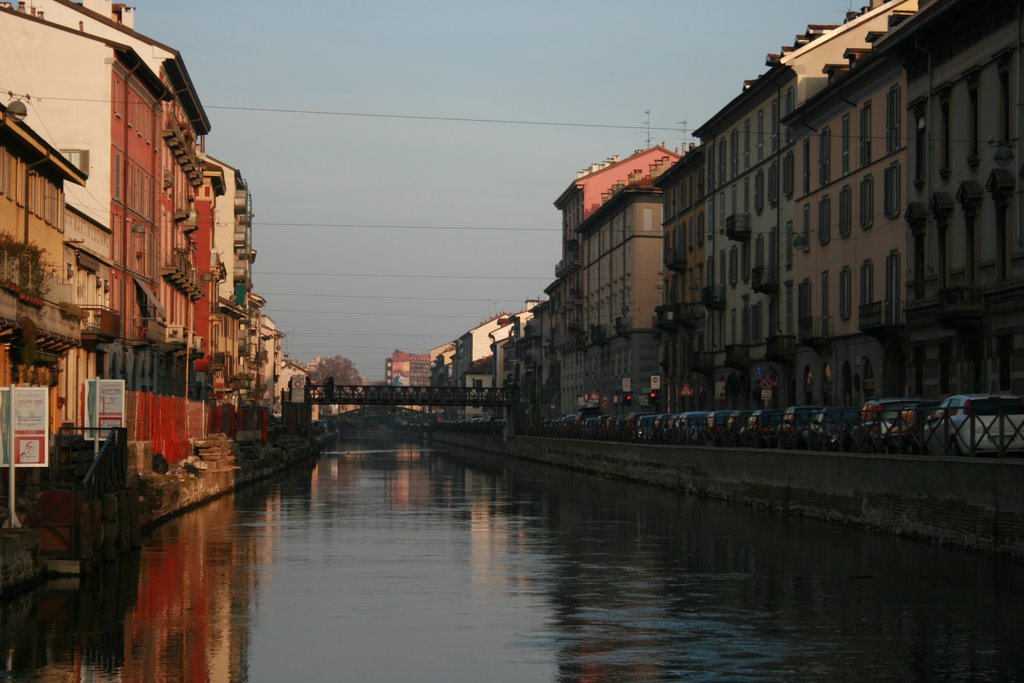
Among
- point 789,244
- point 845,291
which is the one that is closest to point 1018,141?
point 845,291

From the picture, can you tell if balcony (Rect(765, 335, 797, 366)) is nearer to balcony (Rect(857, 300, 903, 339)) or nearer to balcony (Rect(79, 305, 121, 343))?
balcony (Rect(857, 300, 903, 339))

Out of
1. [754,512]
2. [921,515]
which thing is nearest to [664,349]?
[754,512]

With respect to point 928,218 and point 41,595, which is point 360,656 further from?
point 928,218

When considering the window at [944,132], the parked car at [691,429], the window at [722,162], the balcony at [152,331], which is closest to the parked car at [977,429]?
the parked car at [691,429]

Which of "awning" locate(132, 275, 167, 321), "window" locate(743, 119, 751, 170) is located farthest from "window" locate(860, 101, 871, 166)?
"awning" locate(132, 275, 167, 321)

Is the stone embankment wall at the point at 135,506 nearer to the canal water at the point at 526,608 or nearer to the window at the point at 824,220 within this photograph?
the canal water at the point at 526,608

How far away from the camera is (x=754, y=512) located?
3853 centimetres

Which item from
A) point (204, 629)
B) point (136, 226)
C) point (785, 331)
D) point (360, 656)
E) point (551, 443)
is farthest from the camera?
point (551, 443)

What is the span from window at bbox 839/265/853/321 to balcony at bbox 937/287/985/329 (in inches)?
550

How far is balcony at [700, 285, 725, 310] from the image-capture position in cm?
8175

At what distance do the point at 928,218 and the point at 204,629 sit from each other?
3819cm

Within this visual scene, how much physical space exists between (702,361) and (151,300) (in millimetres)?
30820

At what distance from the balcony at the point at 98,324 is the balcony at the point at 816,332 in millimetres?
27727

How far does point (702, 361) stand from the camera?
83812 mm
